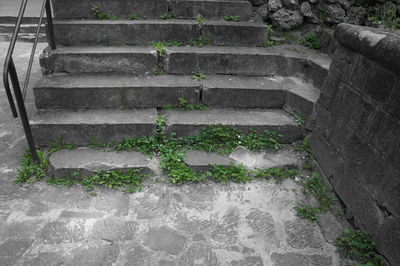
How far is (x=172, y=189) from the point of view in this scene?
2982mm

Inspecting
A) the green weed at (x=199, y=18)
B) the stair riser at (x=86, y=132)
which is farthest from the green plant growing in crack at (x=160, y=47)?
the stair riser at (x=86, y=132)

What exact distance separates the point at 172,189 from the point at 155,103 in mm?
1127

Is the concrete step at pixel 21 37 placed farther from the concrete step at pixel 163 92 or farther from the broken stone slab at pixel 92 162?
the broken stone slab at pixel 92 162

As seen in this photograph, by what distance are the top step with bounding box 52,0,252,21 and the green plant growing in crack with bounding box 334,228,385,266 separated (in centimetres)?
323

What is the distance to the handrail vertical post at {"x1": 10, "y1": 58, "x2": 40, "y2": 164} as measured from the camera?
2.63m

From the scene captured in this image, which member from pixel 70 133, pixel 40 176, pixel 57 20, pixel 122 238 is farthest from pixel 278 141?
pixel 57 20

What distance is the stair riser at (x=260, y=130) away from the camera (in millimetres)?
3346

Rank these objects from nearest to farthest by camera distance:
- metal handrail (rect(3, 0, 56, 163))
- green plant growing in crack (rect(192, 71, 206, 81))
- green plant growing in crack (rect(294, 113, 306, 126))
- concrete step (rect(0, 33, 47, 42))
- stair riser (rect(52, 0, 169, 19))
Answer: metal handrail (rect(3, 0, 56, 163)), green plant growing in crack (rect(294, 113, 306, 126)), green plant growing in crack (rect(192, 71, 206, 81)), stair riser (rect(52, 0, 169, 19)), concrete step (rect(0, 33, 47, 42))

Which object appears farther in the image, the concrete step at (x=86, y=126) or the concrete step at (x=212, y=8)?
the concrete step at (x=212, y=8)

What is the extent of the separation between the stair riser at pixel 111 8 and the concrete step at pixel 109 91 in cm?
96

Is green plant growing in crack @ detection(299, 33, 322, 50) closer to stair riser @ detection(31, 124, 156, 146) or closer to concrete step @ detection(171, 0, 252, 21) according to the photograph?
concrete step @ detection(171, 0, 252, 21)

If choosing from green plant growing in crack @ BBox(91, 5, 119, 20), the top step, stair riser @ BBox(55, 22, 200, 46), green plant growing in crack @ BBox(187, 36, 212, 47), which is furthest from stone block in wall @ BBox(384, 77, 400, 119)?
green plant growing in crack @ BBox(91, 5, 119, 20)

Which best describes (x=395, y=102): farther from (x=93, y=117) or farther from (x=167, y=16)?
(x=167, y=16)

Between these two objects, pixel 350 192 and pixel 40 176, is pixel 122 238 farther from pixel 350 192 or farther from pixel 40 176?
pixel 350 192
